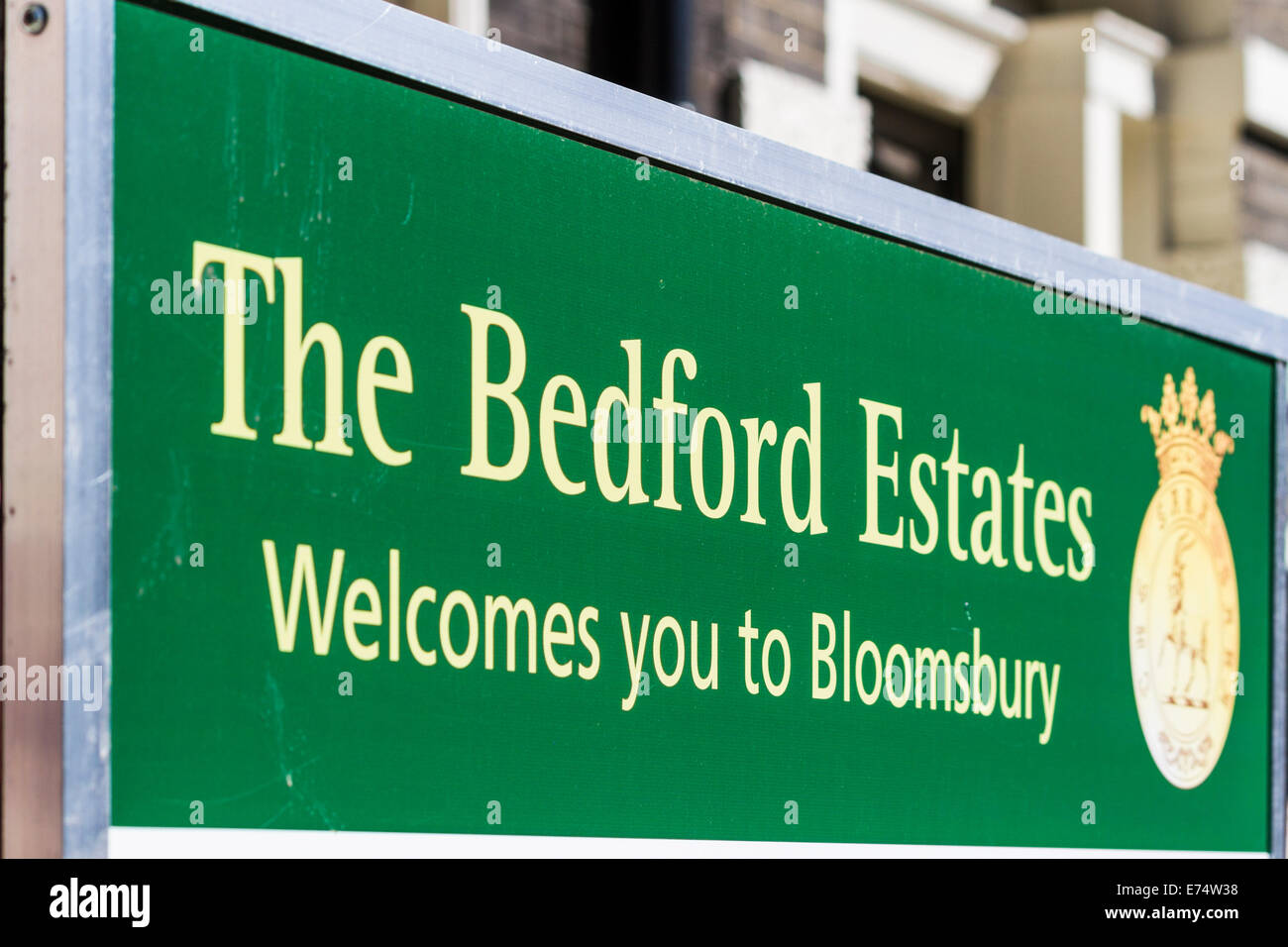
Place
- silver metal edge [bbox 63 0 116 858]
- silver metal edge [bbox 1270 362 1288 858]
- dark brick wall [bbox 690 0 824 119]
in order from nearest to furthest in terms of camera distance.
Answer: silver metal edge [bbox 63 0 116 858] → silver metal edge [bbox 1270 362 1288 858] → dark brick wall [bbox 690 0 824 119]

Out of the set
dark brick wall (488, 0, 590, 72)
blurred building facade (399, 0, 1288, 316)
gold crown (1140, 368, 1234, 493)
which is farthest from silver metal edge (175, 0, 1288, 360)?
blurred building facade (399, 0, 1288, 316)

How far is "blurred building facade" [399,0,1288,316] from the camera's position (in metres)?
8.02

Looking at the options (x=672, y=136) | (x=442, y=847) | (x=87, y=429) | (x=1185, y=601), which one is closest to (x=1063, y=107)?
(x=1185, y=601)

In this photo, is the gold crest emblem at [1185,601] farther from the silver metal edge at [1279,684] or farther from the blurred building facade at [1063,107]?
the blurred building facade at [1063,107]

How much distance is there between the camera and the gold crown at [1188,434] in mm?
3729

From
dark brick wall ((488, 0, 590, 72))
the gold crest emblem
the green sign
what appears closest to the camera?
the green sign

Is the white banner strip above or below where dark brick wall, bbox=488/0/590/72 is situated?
below

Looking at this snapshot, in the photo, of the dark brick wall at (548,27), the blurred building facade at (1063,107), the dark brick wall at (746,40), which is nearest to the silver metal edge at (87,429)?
the dark brick wall at (548,27)

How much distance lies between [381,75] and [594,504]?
24.5 inches

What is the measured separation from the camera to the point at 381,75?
239cm

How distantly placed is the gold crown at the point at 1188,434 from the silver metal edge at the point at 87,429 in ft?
7.21

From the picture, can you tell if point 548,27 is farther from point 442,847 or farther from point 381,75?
point 442,847

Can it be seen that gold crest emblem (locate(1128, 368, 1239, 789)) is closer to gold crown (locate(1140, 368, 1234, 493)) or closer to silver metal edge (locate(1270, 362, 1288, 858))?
gold crown (locate(1140, 368, 1234, 493))
